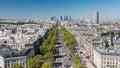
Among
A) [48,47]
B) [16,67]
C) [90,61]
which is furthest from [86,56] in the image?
[16,67]

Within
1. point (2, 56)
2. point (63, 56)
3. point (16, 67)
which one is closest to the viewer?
point (16, 67)

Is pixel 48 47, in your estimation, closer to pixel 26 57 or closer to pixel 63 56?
pixel 63 56

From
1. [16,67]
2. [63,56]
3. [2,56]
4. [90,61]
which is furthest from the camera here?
[63,56]

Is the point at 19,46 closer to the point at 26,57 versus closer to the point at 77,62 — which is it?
the point at 26,57

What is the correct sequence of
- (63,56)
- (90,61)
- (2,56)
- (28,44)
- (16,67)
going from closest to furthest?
(16,67) < (2,56) < (90,61) < (28,44) < (63,56)

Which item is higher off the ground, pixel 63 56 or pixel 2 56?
pixel 2 56

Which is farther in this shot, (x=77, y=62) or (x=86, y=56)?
(x=86, y=56)

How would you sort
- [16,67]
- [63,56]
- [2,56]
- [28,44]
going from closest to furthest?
[16,67]
[2,56]
[28,44]
[63,56]

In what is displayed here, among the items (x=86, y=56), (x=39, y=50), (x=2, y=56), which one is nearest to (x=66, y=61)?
(x=86, y=56)

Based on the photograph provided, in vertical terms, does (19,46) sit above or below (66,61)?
above
